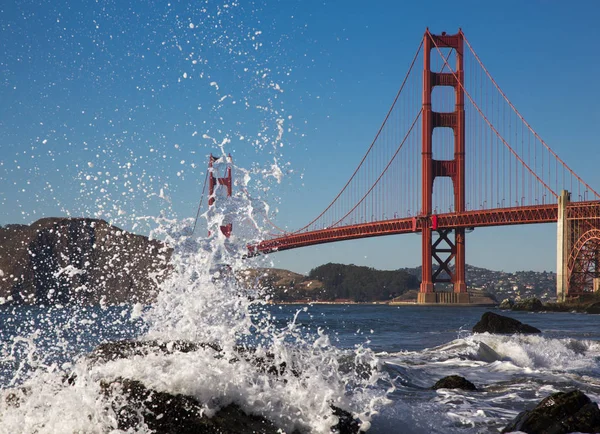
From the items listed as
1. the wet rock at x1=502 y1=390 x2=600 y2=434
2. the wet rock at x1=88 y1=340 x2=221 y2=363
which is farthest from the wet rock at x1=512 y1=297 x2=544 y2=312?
the wet rock at x1=88 y1=340 x2=221 y2=363

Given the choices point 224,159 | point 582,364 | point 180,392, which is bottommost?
point 582,364

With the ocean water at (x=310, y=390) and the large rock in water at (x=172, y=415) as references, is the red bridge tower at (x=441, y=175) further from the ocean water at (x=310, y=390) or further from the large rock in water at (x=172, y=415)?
the large rock in water at (x=172, y=415)

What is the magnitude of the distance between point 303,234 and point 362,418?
35.7 metres

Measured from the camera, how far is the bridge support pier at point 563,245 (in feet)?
130

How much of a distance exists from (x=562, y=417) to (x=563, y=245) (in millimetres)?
38367

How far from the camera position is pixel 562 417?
5.45 meters

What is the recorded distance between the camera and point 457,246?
44281mm

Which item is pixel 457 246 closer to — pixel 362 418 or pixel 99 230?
pixel 99 230

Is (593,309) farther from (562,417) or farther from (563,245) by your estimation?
(562,417)

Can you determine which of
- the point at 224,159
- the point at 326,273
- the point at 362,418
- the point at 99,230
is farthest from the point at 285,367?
the point at 326,273

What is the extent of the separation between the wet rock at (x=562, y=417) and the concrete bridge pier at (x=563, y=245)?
35898 millimetres

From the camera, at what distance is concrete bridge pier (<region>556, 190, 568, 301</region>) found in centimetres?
3950

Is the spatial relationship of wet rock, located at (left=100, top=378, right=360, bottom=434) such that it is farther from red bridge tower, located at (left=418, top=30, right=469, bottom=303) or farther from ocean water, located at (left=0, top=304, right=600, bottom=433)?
red bridge tower, located at (left=418, top=30, right=469, bottom=303)

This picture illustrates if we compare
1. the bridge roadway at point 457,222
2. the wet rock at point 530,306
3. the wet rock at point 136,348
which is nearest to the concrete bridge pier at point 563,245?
the bridge roadway at point 457,222
